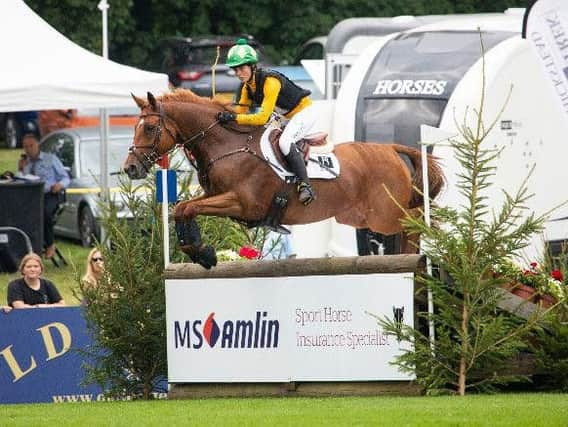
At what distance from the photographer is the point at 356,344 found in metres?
12.3

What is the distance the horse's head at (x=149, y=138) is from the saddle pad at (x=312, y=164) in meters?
0.76

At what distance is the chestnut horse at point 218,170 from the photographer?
42.0ft

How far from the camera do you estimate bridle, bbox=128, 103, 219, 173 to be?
12875 mm

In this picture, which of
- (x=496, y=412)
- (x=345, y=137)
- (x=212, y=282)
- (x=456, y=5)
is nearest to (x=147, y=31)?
(x=456, y=5)

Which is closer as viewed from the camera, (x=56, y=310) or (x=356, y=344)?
(x=356, y=344)

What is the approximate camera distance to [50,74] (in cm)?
1802

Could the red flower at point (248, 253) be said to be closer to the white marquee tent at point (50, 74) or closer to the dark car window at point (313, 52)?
the white marquee tent at point (50, 74)

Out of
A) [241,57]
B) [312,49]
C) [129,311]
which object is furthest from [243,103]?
[312,49]

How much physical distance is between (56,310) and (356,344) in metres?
3.64

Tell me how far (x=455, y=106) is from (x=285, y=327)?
5875mm

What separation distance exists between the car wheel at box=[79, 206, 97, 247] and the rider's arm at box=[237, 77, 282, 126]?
10.7 metres

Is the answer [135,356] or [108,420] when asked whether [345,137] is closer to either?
[135,356]

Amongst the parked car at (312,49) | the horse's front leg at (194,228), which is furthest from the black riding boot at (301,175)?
the parked car at (312,49)

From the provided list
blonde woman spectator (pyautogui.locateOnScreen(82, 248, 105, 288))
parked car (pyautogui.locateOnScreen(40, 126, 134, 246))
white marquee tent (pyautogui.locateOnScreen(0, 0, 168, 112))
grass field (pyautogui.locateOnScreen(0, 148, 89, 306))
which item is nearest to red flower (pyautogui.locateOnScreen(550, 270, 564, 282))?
blonde woman spectator (pyautogui.locateOnScreen(82, 248, 105, 288))
